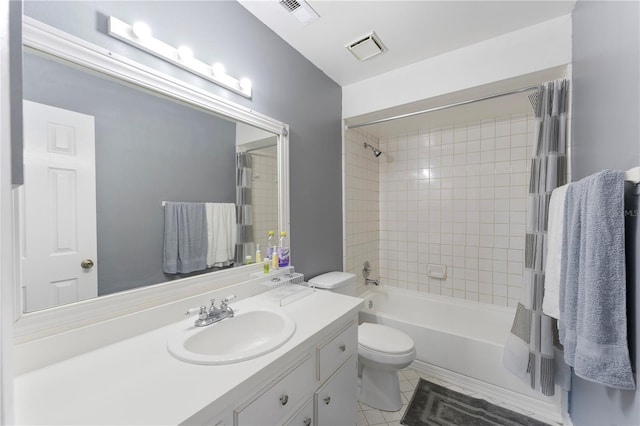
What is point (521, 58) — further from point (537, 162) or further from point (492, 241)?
point (492, 241)

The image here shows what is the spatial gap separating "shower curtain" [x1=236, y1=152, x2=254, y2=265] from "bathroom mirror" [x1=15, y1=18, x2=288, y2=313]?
0.30ft

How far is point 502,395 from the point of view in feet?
5.79

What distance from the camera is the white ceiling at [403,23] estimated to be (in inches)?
56.5

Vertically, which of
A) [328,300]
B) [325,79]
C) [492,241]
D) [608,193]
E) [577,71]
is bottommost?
[328,300]

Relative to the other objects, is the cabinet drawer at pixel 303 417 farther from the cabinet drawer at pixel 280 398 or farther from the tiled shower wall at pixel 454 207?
the tiled shower wall at pixel 454 207

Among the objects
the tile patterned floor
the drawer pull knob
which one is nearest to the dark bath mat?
the tile patterned floor

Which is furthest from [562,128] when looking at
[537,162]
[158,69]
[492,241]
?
A: [158,69]

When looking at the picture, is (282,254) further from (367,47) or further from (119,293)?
(367,47)

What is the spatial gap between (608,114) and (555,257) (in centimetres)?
65

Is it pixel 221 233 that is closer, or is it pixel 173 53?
pixel 173 53

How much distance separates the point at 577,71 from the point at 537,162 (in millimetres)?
503

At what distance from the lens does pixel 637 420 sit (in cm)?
81

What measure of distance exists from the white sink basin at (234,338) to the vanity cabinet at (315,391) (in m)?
0.12

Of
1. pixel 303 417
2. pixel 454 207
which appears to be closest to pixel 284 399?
pixel 303 417
